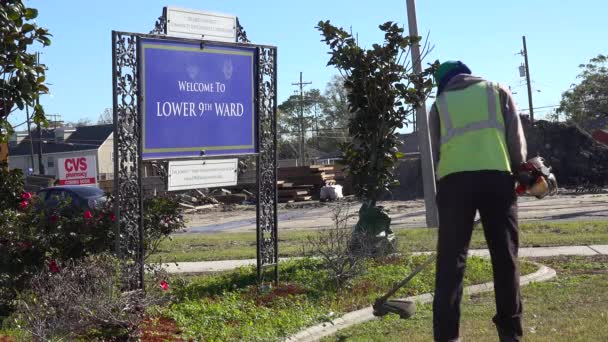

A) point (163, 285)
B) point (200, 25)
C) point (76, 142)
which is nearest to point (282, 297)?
point (163, 285)

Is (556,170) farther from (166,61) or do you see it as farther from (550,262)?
(166,61)

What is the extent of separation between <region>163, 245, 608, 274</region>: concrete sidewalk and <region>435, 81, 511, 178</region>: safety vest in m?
6.58

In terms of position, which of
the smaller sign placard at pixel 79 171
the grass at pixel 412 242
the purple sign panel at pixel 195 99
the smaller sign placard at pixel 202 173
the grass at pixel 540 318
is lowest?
the grass at pixel 540 318

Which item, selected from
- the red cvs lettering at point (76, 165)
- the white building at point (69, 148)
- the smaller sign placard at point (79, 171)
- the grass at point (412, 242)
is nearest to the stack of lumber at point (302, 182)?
the smaller sign placard at point (79, 171)

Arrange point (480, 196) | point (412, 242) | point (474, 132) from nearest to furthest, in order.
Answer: point (480, 196) < point (474, 132) < point (412, 242)

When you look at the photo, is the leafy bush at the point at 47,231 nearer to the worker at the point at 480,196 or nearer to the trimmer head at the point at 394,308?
the trimmer head at the point at 394,308

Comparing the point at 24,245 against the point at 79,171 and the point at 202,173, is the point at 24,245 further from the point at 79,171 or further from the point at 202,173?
the point at 79,171

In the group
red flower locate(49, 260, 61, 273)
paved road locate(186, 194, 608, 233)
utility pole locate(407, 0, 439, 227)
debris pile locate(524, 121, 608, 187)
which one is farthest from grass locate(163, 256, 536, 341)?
debris pile locate(524, 121, 608, 187)

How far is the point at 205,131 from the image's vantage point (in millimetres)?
8109

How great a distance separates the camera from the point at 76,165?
1436 inches

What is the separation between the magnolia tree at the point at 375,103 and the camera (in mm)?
10531

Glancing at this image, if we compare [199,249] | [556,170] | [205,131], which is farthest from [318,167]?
[205,131]

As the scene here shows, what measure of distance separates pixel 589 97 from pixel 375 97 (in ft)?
216

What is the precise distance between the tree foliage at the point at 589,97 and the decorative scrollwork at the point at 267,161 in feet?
213
